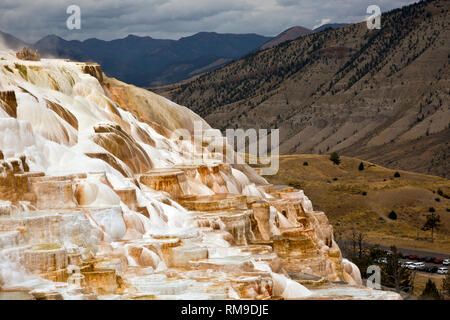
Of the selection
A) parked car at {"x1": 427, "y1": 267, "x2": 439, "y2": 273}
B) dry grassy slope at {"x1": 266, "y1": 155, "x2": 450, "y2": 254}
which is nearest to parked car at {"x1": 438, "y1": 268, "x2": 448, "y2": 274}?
parked car at {"x1": 427, "y1": 267, "x2": 439, "y2": 273}

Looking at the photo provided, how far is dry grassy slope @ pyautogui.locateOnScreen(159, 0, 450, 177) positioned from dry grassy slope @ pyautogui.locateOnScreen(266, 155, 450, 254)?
18814mm

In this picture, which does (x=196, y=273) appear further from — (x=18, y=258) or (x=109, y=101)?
(x=109, y=101)

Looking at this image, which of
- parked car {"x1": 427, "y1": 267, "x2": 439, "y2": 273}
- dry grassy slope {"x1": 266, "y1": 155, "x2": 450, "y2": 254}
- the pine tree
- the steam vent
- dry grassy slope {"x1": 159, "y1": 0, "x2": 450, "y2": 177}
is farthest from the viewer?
dry grassy slope {"x1": 159, "y1": 0, "x2": 450, "y2": 177}

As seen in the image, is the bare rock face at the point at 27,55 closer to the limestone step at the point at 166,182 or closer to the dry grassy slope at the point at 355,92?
the limestone step at the point at 166,182

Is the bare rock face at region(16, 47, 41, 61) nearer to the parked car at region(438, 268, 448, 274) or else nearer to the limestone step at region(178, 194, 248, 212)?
the limestone step at region(178, 194, 248, 212)

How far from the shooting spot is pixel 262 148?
12850 cm

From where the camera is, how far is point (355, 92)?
148 meters

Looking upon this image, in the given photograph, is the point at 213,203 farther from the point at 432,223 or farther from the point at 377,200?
the point at 377,200

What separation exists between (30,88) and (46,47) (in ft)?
201

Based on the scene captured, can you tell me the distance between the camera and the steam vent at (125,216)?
19219 millimetres

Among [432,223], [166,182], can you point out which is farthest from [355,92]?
[166,182]

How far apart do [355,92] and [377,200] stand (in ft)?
242

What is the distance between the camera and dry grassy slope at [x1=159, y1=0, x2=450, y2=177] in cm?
12562
